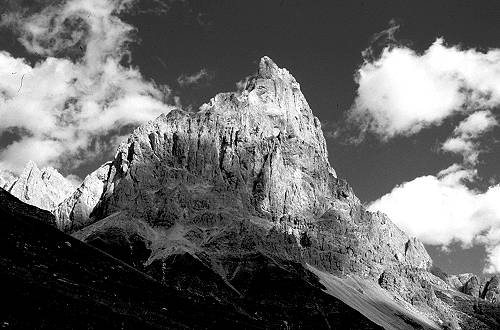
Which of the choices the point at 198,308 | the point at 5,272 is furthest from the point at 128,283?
the point at 5,272

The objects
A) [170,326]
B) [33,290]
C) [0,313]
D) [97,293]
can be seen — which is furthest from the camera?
[97,293]

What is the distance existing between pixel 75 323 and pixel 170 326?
3541 cm

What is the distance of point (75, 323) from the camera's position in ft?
293

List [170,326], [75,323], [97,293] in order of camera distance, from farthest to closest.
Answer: [97,293]
[170,326]
[75,323]

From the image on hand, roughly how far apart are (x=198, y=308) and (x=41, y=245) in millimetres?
53492

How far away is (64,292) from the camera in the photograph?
372 ft

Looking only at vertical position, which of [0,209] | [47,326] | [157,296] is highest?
[0,209]

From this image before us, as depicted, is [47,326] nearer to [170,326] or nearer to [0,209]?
[170,326]

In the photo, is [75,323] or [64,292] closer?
[75,323]

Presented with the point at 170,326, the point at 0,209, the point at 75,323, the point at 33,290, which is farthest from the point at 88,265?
the point at 75,323

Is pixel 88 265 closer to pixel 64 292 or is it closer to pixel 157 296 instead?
pixel 157 296

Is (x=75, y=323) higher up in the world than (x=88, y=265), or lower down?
lower down

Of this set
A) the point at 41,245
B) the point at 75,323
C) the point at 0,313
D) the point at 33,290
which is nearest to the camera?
the point at 0,313

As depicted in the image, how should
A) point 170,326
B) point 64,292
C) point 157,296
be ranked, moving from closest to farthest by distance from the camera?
1. point 64,292
2. point 170,326
3. point 157,296
